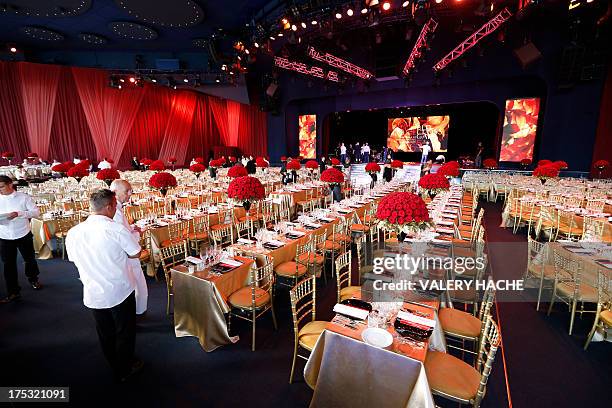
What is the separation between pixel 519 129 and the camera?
14.7m

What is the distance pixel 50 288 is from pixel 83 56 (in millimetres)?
15548

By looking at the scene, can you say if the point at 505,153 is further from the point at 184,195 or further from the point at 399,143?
the point at 184,195

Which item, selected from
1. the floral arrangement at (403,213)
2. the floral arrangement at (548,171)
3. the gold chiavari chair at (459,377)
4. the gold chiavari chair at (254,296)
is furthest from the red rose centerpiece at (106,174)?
the floral arrangement at (548,171)

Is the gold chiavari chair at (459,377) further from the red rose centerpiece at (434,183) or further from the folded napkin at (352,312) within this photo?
the red rose centerpiece at (434,183)

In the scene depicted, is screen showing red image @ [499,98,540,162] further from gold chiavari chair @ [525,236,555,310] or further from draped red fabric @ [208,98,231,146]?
draped red fabric @ [208,98,231,146]

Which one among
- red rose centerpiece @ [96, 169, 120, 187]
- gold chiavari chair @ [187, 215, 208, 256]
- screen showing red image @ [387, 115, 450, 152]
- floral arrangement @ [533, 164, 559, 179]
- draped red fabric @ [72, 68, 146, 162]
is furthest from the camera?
screen showing red image @ [387, 115, 450, 152]

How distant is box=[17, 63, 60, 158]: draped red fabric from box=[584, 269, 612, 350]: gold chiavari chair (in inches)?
810

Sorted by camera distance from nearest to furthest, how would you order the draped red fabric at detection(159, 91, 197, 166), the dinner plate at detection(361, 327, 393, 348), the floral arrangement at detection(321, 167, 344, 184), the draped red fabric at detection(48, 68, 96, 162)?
the dinner plate at detection(361, 327, 393, 348) → the floral arrangement at detection(321, 167, 344, 184) → the draped red fabric at detection(48, 68, 96, 162) → the draped red fabric at detection(159, 91, 197, 166)

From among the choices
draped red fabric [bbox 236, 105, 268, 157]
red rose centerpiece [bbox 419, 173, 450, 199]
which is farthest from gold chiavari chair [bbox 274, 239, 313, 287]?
draped red fabric [bbox 236, 105, 268, 157]

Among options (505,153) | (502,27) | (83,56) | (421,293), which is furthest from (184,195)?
(505,153)

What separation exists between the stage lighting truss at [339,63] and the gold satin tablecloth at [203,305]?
11919mm

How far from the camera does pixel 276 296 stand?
4.75 m

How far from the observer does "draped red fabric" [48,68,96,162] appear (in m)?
15.2

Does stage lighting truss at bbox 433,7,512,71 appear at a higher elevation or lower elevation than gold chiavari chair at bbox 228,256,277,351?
higher
